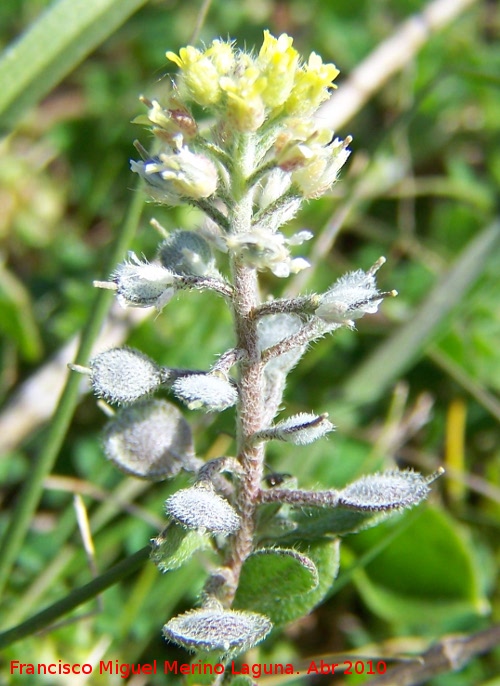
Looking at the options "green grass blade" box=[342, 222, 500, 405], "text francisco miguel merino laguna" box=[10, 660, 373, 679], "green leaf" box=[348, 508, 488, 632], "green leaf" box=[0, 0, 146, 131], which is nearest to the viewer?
"green leaf" box=[0, 0, 146, 131]

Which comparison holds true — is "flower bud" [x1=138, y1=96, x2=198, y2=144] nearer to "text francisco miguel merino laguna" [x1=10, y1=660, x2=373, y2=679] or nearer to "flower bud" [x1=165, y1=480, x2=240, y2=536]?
"flower bud" [x1=165, y1=480, x2=240, y2=536]

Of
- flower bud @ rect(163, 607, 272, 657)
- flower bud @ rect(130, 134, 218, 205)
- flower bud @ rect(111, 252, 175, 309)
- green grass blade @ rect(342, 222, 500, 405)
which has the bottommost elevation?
flower bud @ rect(163, 607, 272, 657)

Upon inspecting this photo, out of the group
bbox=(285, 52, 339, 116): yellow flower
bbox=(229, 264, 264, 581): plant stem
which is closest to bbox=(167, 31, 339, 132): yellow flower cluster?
bbox=(285, 52, 339, 116): yellow flower

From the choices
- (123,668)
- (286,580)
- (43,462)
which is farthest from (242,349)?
(123,668)

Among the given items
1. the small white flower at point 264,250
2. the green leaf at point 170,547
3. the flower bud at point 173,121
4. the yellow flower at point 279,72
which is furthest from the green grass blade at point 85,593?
the yellow flower at point 279,72

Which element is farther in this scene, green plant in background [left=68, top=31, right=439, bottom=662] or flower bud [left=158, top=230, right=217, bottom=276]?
flower bud [left=158, top=230, right=217, bottom=276]

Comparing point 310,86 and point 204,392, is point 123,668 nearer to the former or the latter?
point 204,392
